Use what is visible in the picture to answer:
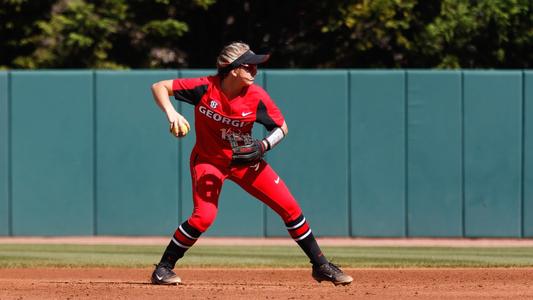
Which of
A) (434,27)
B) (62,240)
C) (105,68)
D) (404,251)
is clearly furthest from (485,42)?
(62,240)

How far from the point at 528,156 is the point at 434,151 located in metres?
1.20

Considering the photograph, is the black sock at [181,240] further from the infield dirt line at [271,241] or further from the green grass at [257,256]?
the infield dirt line at [271,241]

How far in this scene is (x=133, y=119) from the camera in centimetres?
1398

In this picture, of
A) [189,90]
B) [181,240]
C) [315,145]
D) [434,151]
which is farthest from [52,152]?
[189,90]

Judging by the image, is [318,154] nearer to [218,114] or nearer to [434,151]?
[434,151]

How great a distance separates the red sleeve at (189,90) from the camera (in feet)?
26.1

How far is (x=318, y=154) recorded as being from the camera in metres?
14.0

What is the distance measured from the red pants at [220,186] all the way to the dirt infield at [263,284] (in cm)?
55

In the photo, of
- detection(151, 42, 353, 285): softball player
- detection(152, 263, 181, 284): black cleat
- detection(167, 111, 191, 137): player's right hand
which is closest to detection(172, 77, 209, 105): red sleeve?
detection(151, 42, 353, 285): softball player

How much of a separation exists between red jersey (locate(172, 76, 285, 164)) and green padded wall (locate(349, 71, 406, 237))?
19.6 ft

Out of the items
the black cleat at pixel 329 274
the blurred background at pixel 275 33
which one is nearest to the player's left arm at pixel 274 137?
the black cleat at pixel 329 274

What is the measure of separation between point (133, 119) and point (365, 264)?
14.6 ft

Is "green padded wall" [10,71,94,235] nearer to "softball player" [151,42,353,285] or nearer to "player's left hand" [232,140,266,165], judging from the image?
"softball player" [151,42,353,285]

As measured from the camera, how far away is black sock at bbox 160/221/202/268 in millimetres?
7996
